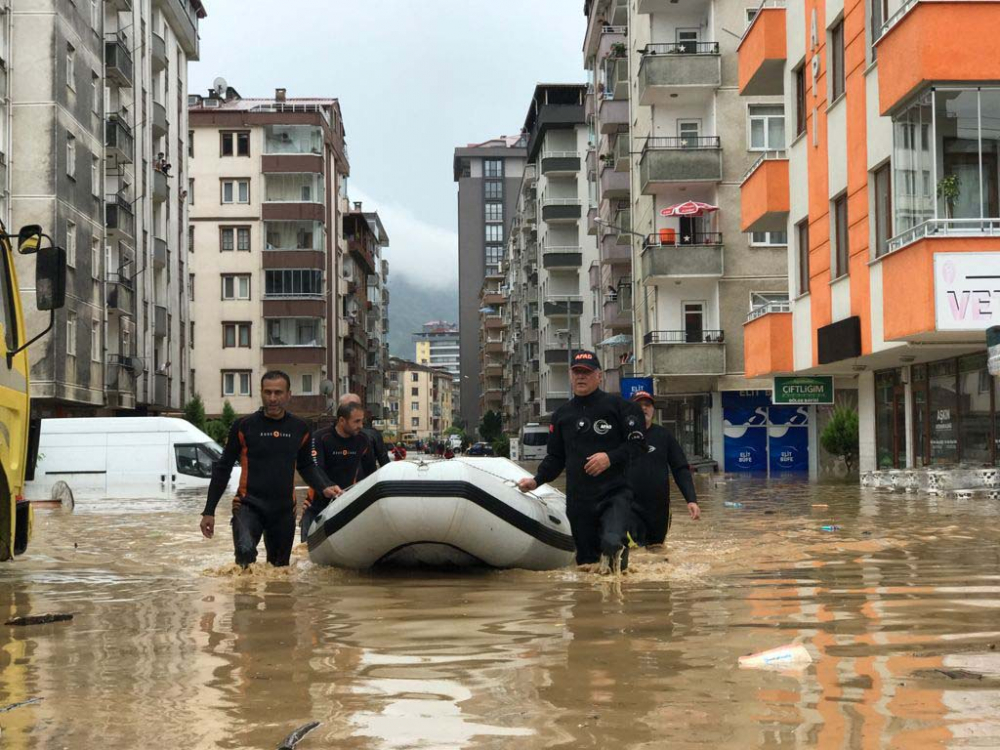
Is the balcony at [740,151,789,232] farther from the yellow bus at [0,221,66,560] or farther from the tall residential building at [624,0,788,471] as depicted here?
the yellow bus at [0,221,66,560]

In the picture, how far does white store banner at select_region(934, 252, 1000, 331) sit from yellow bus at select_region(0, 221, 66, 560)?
1363 centimetres

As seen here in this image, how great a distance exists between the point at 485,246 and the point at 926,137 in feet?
540

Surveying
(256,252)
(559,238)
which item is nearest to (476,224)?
(559,238)

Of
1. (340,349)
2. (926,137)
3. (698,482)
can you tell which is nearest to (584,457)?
(926,137)

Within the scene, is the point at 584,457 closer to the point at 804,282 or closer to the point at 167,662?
the point at 167,662

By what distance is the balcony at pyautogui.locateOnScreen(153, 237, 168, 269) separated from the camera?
54.3m

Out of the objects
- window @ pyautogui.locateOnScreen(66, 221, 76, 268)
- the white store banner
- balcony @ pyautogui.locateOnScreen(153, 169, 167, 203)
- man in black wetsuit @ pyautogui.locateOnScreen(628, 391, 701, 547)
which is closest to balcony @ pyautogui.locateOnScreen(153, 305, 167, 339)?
balcony @ pyautogui.locateOnScreen(153, 169, 167, 203)

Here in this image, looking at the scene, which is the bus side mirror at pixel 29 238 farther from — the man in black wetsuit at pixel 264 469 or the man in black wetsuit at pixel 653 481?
the man in black wetsuit at pixel 653 481

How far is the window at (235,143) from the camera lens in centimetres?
7606

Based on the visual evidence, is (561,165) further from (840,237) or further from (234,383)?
(840,237)

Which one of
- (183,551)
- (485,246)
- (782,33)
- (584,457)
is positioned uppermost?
(485,246)

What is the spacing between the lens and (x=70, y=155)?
41.6 meters

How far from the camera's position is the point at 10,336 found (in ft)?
33.8

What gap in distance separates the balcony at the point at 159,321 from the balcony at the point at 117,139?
7355 mm
